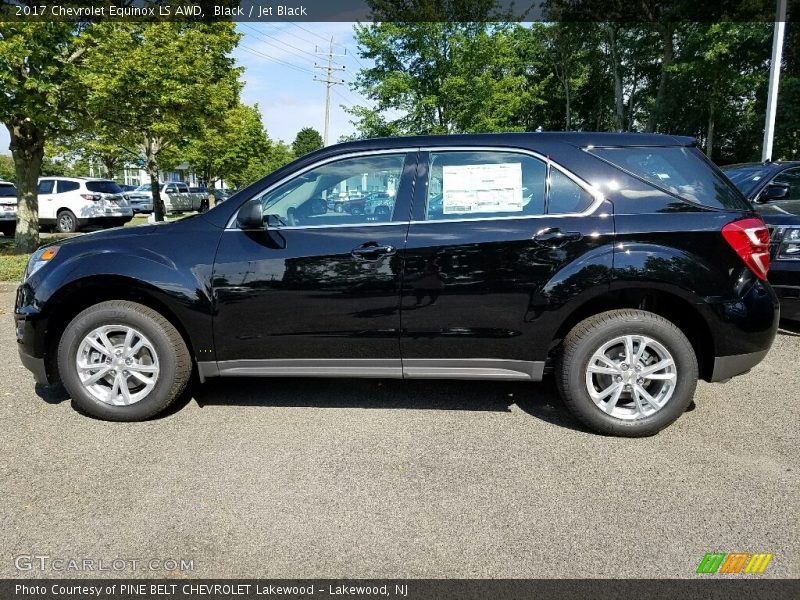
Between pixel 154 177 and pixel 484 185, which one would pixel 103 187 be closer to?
pixel 154 177

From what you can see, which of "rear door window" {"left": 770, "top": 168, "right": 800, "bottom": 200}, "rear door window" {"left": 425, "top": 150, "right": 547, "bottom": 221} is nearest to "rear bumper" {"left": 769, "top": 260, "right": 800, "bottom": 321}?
"rear door window" {"left": 770, "top": 168, "right": 800, "bottom": 200}

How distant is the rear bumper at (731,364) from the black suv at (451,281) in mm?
16

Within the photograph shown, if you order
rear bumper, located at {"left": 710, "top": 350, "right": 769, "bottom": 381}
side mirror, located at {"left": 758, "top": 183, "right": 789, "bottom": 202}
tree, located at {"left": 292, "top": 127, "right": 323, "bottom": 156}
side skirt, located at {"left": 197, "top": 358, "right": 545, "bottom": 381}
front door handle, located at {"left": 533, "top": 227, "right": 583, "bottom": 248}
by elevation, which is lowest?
side skirt, located at {"left": 197, "top": 358, "right": 545, "bottom": 381}

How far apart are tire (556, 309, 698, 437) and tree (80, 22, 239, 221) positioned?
10138mm

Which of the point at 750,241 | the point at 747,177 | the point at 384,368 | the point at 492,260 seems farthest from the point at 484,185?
the point at 747,177

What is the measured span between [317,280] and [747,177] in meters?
5.67

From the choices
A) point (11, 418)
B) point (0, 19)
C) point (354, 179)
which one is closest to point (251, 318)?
point (354, 179)

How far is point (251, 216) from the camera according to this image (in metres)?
3.35

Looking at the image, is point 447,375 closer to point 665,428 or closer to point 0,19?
point 665,428

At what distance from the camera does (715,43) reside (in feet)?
68.0

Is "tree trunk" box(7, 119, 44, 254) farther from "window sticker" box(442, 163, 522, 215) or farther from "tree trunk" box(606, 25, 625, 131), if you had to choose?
"tree trunk" box(606, 25, 625, 131)

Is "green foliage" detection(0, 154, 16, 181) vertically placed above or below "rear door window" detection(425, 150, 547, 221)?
above

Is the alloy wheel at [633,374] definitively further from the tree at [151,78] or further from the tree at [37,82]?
the tree at [37,82]

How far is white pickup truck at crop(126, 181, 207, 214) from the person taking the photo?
2880cm
